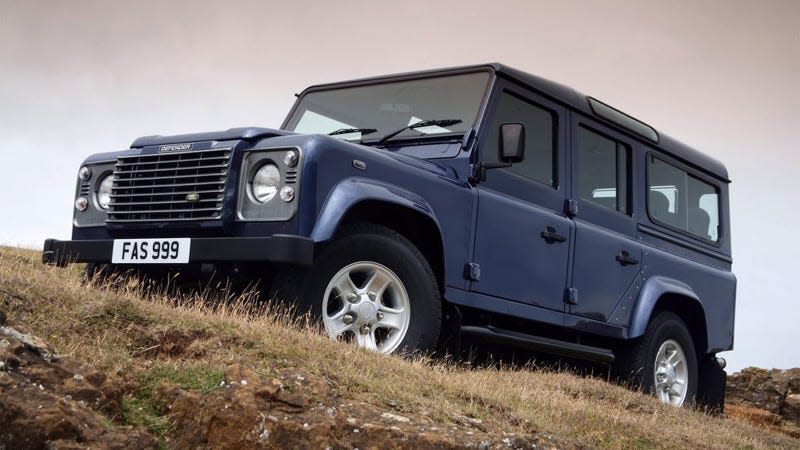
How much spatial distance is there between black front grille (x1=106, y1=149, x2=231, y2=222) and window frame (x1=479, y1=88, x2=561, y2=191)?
6.34 feet

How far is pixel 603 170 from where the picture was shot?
8719mm

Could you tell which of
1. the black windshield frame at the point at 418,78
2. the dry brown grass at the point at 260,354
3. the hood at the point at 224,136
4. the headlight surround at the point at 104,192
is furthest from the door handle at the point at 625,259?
the headlight surround at the point at 104,192

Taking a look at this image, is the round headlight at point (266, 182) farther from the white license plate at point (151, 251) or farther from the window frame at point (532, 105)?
the window frame at point (532, 105)

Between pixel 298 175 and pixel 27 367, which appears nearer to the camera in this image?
pixel 27 367

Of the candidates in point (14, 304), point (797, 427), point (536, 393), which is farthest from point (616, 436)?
point (797, 427)

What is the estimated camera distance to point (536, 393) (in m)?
6.30

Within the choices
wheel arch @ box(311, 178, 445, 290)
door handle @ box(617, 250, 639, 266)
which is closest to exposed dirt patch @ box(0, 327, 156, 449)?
wheel arch @ box(311, 178, 445, 290)

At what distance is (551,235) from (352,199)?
2259 millimetres

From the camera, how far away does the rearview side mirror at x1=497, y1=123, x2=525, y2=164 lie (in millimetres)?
6824

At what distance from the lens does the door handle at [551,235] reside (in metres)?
7.73

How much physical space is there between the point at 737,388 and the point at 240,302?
11.2m

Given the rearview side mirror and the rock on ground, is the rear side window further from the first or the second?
the rock on ground

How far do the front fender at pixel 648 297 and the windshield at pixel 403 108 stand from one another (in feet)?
8.52

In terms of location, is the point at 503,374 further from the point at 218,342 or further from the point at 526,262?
the point at 218,342
